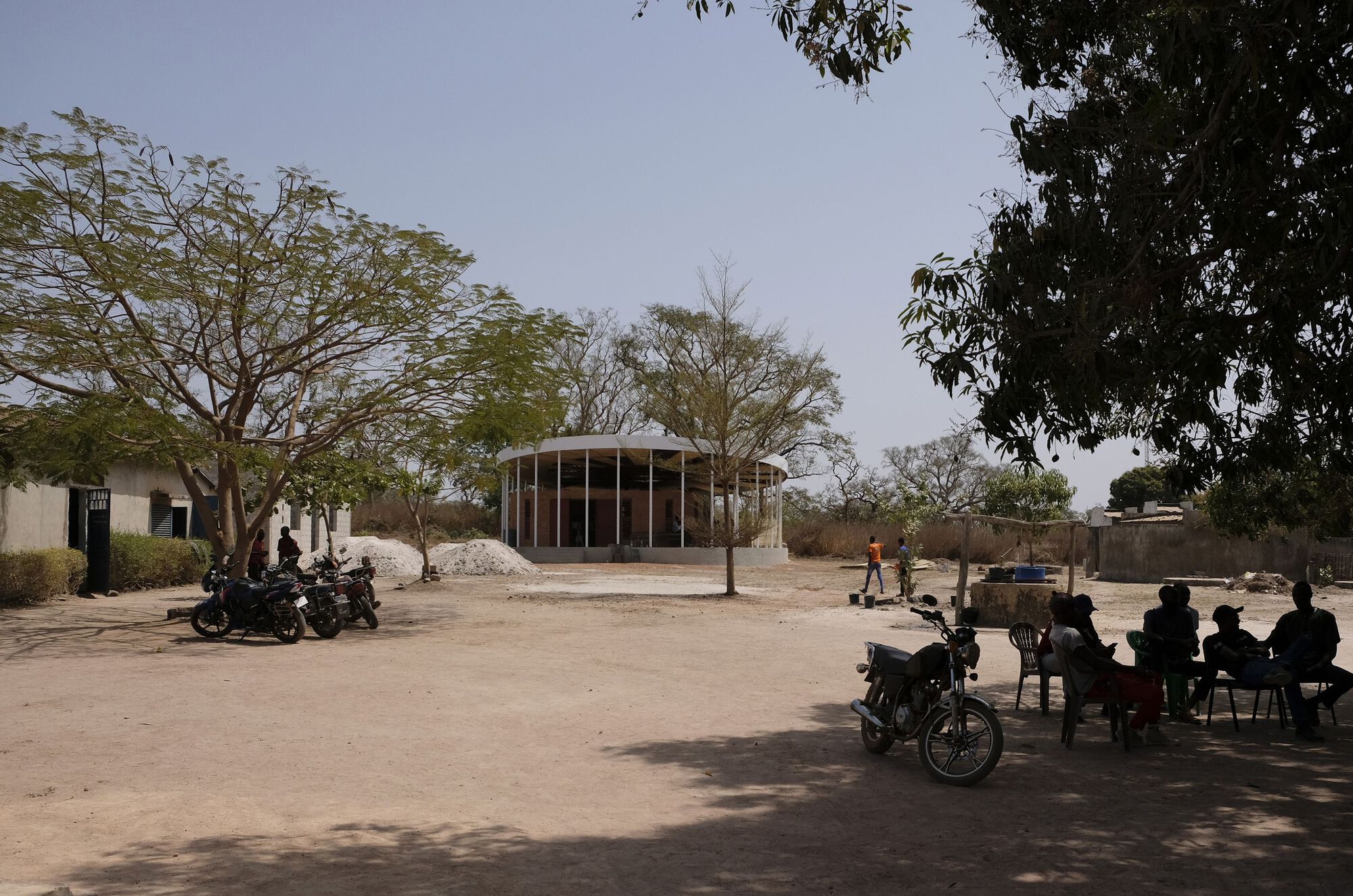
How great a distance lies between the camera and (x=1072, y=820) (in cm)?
592

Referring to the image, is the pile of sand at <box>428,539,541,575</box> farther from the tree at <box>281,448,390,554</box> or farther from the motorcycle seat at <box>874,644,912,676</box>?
the motorcycle seat at <box>874,644,912,676</box>

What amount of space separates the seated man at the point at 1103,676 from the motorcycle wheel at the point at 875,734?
1311mm

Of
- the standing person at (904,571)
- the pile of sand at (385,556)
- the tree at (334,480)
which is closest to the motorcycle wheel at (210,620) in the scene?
the tree at (334,480)

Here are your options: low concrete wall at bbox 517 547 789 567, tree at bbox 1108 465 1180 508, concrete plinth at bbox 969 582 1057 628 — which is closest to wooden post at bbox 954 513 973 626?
concrete plinth at bbox 969 582 1057 628

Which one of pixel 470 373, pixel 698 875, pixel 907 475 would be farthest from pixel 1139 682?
pixel 907 475

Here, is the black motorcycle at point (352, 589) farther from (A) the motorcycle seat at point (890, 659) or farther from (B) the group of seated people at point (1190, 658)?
(B) the group of seated people at point (1190, 658)

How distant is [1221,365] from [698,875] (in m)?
4.06

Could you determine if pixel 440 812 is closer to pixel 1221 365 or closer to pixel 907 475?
pixel 1221 365

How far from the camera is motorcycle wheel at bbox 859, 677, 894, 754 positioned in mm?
7523

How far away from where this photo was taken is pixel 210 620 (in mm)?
14922

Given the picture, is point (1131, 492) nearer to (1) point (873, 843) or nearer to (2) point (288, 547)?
(2) point (288, 547)

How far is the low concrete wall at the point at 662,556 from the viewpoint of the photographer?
41062 millimetres

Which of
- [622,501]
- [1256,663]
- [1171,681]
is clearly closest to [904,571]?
[1171,681]

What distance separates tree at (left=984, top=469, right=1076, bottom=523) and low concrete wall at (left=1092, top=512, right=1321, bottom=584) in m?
2.09
